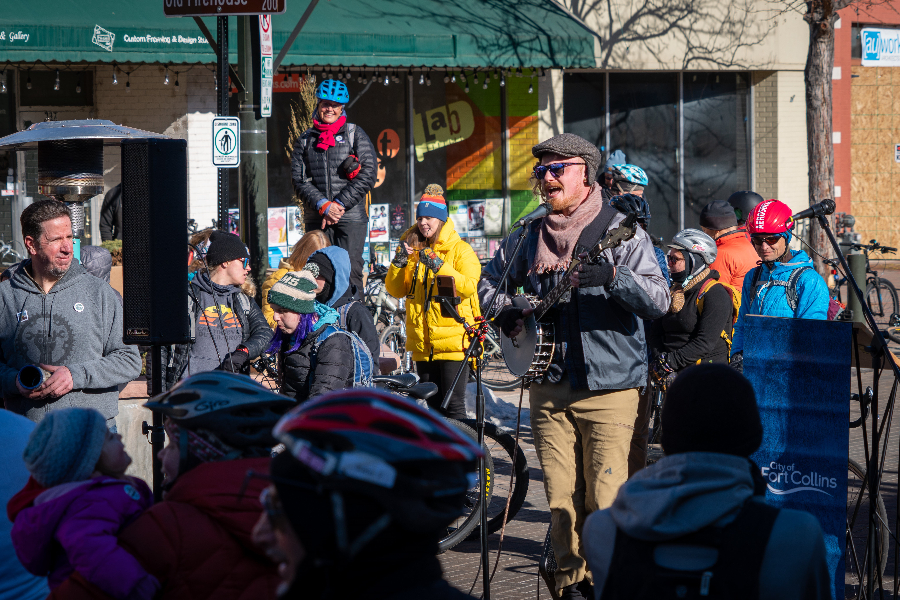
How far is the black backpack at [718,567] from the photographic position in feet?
6.72

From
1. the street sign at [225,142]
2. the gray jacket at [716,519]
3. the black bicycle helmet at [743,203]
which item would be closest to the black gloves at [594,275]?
the gray jacket at [716,519]

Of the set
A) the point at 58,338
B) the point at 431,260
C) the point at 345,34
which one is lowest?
the point at 58,338

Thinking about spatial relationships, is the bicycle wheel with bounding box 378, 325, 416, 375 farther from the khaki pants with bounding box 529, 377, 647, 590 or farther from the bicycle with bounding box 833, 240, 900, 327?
the bicycle with bounding box 833, 240, 900, 327

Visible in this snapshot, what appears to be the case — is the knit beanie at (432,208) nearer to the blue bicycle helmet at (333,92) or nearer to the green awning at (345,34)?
the blue bicycle helmet at (333,92)

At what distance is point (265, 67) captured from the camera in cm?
873

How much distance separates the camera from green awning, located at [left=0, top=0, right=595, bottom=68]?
11328 millimetres

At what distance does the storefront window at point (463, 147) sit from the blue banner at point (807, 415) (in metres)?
11.2

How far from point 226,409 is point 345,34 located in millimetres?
11200

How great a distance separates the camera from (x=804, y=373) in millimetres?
4348

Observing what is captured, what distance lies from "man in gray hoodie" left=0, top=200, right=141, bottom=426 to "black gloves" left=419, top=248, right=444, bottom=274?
2698mm

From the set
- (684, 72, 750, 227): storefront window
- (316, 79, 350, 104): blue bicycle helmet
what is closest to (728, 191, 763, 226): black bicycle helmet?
(316, 79, 350, 104): blue bicycle helmet

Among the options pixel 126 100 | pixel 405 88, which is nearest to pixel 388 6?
pixel 405 88

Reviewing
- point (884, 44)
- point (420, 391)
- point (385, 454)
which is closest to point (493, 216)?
point (884, 44)

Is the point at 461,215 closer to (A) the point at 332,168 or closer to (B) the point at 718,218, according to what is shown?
(A) the point at 332,168
